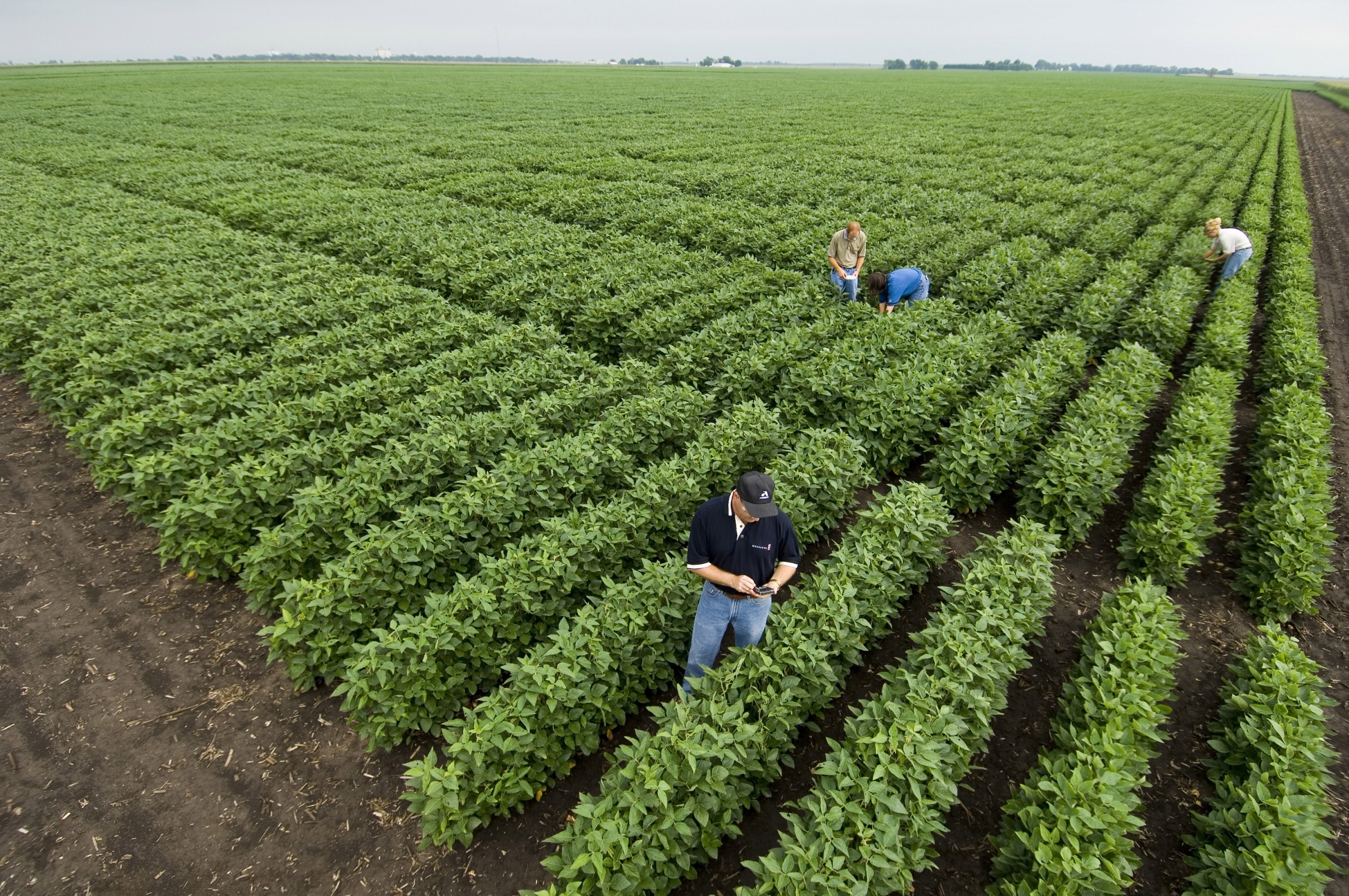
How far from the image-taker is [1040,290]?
44.5ft

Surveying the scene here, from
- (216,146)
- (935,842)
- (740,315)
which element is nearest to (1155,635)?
(935,842)

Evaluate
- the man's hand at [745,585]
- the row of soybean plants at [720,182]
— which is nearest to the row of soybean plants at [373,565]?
the man's hand at [745,585]

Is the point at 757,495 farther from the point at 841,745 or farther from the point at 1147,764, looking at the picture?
the point at 1147,764

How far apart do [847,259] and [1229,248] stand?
9.37 meters

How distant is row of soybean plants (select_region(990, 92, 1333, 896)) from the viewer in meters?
4.18

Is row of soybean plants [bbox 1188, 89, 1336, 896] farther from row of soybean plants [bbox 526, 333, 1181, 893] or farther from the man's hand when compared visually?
the man's hand

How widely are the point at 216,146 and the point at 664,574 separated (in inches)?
1435

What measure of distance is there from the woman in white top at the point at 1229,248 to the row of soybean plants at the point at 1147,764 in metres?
11.4

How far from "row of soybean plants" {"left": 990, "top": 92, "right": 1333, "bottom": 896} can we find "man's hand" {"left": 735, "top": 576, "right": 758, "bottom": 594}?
8.29 ft

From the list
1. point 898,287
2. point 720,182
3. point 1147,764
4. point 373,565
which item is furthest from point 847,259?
point 720,182

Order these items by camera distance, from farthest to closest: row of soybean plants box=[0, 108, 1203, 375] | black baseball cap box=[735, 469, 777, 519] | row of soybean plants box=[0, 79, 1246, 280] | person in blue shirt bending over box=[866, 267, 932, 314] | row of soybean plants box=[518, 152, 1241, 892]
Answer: row of soybean plants box=[0, 79, 1246, 280], person in blue shirt bending over box=[866, 267, 932, 314], row of soybean plants box=[0, 108, 1203, 375], black baseball cap box=[735, 469, 777, 519], row of soybean plants box=[518, 152, 1241, 892]

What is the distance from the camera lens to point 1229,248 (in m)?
14.4

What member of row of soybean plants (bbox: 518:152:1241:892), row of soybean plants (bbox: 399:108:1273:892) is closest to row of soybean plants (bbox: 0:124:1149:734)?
row of soybean plants (bbox: 399:108:1273:892)

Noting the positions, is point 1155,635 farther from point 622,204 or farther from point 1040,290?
point 622,204
